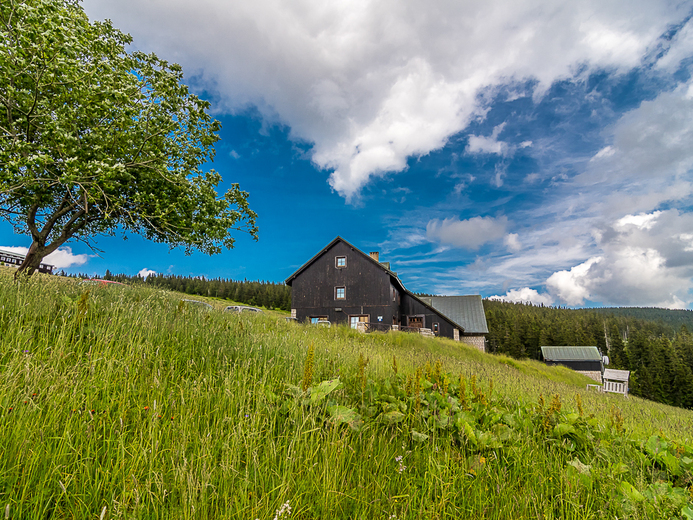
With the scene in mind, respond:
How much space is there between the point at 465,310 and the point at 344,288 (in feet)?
64.2

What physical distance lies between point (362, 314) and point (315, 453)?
26997mm

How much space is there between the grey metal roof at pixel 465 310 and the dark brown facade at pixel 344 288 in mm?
9966

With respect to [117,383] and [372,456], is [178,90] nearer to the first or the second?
[117,383]

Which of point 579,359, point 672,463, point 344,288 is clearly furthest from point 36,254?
point 579,359

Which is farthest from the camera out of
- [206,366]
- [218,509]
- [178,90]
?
[178,90]

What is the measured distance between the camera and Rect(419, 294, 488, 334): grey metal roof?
38.4 m

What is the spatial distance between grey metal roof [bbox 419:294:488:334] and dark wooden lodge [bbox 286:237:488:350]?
1007cm

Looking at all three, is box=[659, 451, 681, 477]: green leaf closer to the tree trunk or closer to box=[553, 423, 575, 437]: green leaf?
box=[553, 423, 575, 437]: green leaf

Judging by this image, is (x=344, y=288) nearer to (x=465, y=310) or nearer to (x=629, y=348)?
(x=465, y=310)

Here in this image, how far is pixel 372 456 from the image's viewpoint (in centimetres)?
297

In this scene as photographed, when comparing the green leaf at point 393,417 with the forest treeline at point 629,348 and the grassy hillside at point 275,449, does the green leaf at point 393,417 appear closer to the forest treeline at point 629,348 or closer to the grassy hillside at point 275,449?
the grassy hillside at point 275,449

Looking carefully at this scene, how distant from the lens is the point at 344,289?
30.2 meters

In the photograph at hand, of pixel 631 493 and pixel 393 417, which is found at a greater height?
pixel 393 417

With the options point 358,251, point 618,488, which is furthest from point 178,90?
point 358,251
